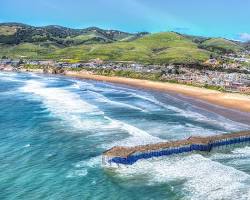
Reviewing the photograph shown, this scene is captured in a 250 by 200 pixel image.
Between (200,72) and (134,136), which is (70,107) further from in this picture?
(200,72)

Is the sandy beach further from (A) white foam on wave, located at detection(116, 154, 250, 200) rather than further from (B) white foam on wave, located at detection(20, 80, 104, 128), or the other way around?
(A) white foam on wave, located at detection(116, 154, 250, 200)

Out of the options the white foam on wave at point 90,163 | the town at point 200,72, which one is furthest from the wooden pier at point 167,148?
the town at point 200,72

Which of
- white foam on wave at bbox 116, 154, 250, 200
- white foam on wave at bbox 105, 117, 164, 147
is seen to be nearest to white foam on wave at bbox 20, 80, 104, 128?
white foam on wave at bbox 105, 117, 164, 147

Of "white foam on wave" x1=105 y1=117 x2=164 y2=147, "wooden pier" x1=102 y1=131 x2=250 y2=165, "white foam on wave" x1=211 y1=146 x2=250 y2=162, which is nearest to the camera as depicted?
"wooden pier" x1=102 y1=131 x2=250 y2=165

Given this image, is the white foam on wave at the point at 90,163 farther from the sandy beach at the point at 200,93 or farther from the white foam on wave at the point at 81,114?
the sandy beach at the point at 200,93

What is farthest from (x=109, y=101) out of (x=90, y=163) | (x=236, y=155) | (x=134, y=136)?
(x=90, y=163)

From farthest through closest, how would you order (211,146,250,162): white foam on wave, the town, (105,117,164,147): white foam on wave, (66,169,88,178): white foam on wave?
the town < (105,117,164,147): white foam on wave < (211,146,250,162): white foam on wave < (66,169,88,178): white foam on wave
